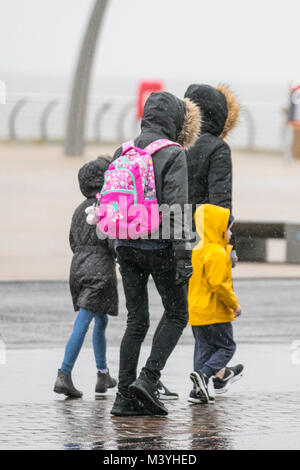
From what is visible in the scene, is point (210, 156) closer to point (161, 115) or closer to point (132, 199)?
point (161, 115)

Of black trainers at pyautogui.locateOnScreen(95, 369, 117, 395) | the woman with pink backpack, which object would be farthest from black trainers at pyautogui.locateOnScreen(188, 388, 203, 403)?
black trainers at pyautogui.locateOnScreen(95, 369, 117, 395)

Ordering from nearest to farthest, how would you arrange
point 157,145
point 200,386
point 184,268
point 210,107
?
point 184,268 → point 157,145 → point 200,386 → point 210,107

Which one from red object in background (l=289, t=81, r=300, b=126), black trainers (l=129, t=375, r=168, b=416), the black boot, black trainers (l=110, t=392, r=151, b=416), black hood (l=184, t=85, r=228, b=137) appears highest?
black hood (l=184, t=85, r=228, b=137)

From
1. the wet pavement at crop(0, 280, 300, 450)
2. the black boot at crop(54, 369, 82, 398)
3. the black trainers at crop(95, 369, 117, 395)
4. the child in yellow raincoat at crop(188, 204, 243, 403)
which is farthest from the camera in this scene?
the black trainers at crop(95, 369, 117, 395)

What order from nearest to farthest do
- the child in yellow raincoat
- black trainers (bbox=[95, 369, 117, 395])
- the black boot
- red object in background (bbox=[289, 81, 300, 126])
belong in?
1. the child in yellow raincoat
2. the black boot
3. black trainers (bbox=[95, 369, 117, 395])
4. red object in background (bbox=[289, 81, 300, 126])

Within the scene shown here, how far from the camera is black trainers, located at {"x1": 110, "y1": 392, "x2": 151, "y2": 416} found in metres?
7.80

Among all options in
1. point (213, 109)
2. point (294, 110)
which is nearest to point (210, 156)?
point (213, 109)

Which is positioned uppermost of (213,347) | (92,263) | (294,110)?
(92,263)

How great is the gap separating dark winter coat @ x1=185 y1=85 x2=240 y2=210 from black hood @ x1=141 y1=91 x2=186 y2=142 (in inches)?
27.5

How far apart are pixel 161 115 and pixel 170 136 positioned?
14 centimetres

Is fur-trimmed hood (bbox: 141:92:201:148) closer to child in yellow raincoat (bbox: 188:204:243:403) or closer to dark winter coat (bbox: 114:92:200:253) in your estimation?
dark winter coat (bbox: 114:92:200:253)

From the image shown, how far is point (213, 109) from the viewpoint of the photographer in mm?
8742

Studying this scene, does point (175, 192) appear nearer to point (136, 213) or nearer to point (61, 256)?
point (136, 213)

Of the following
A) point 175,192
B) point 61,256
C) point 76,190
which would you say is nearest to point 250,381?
point 175,192
